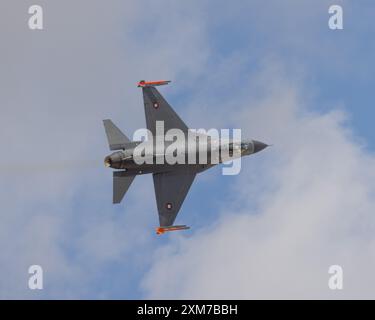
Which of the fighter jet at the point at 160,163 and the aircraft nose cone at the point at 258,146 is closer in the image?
the fighter jet at the point at 160,163

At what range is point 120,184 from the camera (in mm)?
80438

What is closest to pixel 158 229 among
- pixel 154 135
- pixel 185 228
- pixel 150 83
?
pixel 185 228

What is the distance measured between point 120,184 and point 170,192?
482 centimetres

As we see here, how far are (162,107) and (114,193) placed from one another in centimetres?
935

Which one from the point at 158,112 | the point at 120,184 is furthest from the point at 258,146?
the point at 120,184

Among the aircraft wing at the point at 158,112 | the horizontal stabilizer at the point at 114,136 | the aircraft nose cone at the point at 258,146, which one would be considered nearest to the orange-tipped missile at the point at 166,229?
the horizontal stabilizer at the point at 114,136

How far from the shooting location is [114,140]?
263 ft

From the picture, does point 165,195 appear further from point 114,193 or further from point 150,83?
point 150,83

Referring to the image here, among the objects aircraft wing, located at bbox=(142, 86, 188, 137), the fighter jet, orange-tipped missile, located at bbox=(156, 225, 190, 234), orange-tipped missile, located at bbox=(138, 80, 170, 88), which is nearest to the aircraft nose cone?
the fighter jet

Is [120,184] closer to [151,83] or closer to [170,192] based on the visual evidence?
[170,192]

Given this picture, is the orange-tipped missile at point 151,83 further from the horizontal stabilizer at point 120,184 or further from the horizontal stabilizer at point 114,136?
the horizontal stabilizer at point 120,184

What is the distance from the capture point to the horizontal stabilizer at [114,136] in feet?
263

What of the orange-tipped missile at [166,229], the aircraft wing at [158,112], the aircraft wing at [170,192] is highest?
the aircraft wing at [158,112]

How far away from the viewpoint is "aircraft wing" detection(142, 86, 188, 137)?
271ft
